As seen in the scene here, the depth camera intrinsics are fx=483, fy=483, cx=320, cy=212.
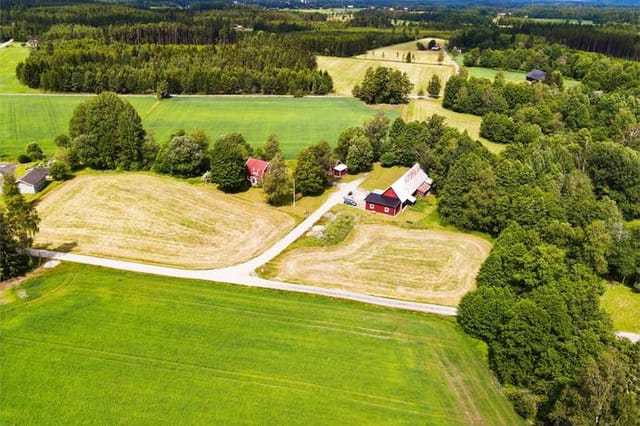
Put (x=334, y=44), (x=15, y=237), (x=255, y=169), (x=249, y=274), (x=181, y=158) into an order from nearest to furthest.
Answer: (x=249, y=274)
(x=15, y=237)
(x=255, y=169)
(x=181, y=158)
(x=334, y=44)

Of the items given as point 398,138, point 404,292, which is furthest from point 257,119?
point 404,292

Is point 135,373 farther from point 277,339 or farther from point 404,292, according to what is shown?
point 404,292

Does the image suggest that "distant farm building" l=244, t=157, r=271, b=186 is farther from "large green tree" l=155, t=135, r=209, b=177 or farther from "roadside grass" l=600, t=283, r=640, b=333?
"roadside grass" l=600, t=283, r=640, b=333

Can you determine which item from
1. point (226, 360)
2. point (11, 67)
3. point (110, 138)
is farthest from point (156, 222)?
point (11, 67)

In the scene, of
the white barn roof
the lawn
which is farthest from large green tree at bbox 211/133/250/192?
the lawn

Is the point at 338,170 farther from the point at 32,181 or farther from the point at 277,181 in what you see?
the point at 32,181
